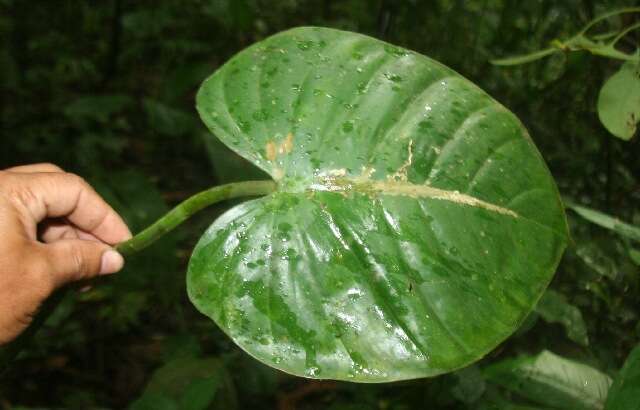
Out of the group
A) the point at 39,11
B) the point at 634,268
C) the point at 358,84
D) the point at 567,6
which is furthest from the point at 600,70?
the point at 39,11

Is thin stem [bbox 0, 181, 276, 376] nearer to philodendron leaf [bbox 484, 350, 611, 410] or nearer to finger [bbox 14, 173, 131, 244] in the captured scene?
finger [bbox 14, 173, 131, 244]

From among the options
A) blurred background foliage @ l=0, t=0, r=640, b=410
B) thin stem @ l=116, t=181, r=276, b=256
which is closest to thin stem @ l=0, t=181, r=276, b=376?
thin stem @ l=116, t=181, r=276, b=256

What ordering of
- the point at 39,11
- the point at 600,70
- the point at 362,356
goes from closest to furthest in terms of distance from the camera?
the point at 362,356 < the point at 600,70 < the point at 39,11

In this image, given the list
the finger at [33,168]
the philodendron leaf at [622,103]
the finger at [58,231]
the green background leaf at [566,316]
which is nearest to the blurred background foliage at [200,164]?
the green background leaf at [566,316]


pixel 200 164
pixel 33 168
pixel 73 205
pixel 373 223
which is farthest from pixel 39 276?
pixel 200 164

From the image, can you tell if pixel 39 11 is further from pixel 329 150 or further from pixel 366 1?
pixel 329 150

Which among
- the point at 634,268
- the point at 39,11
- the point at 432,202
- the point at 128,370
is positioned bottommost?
the point at 128,370
